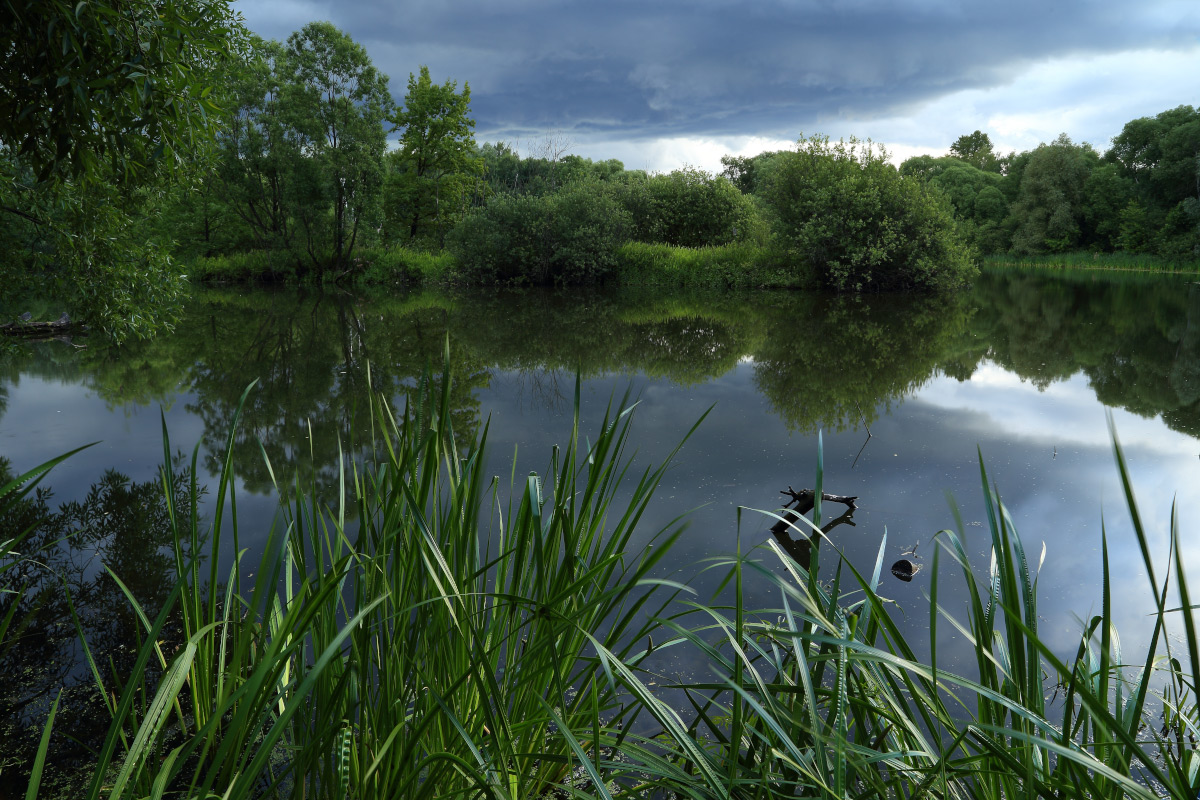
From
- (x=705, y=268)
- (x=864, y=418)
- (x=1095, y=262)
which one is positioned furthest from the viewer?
(x=1095, y=262)

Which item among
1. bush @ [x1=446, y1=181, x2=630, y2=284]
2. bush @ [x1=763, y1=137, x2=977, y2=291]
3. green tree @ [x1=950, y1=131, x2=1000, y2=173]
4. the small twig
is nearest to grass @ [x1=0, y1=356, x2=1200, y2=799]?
the small twig

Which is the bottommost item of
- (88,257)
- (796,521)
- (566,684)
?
(796,521)

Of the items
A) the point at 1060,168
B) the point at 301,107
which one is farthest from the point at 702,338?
the point at 1060,168

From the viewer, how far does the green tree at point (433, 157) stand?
2511 cm

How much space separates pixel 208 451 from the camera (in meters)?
5.37

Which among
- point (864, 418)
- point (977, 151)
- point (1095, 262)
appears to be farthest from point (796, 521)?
point (977, 151)

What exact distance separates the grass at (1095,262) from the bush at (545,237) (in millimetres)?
21671

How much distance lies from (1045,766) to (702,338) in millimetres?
9916

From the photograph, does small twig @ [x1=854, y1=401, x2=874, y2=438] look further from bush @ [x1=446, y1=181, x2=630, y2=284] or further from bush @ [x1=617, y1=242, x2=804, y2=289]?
bush @ [x1=446, y1=181, x2=630, y2=284]

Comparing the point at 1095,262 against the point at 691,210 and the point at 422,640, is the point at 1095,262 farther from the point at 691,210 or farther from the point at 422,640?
the point at 422,640

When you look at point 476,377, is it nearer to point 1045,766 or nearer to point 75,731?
point 75,731

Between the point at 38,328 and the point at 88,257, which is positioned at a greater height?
the point at 88,257

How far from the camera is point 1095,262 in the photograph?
3284 cm

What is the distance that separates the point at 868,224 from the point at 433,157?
16141 mm
